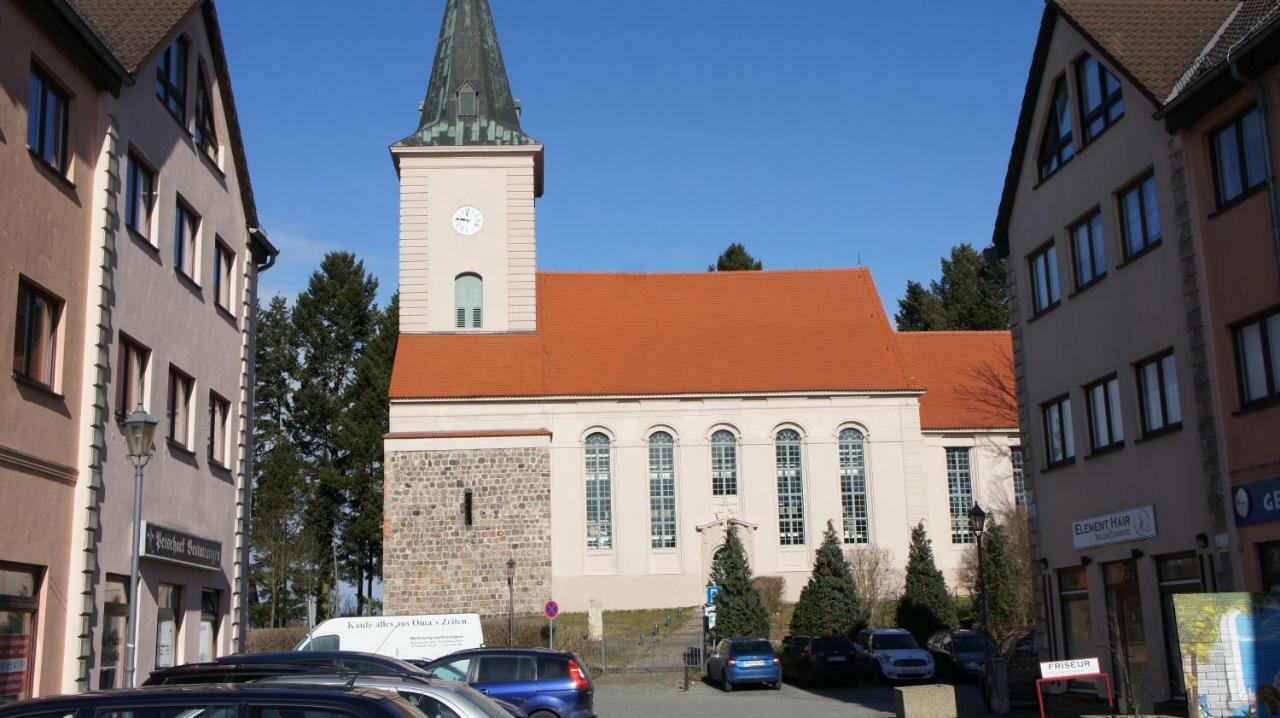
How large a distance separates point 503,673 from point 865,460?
31695 mm

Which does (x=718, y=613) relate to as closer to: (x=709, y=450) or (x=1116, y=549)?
(x=709, y=450)

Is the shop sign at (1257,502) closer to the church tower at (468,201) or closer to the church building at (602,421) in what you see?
the church building at (602,421)

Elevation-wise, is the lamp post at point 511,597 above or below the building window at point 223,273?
below

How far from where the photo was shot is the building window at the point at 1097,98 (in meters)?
20.8

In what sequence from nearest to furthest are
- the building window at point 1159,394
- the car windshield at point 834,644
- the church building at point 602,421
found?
the building window at point 1159,394 → the car windshield at point 834,644 → the church building at point 602,421

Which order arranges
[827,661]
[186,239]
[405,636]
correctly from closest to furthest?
[186,239] < [405,636] < [827,661]

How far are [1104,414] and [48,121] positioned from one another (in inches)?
679

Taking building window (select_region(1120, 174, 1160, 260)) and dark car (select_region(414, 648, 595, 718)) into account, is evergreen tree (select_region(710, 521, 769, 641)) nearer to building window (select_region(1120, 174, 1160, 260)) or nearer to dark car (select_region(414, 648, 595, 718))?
dark car (select_region(414, 648, 595, 718))

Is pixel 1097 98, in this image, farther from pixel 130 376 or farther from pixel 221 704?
pixel 221 704

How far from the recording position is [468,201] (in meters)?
50.1

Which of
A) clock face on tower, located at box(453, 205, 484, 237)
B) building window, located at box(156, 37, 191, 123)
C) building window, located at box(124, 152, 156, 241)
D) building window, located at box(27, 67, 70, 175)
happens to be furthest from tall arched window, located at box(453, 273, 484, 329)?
building window, located at box(27, 67, 70, 175)

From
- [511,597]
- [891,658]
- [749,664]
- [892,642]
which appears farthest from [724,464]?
[891,658]

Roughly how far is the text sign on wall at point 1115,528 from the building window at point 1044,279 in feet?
14.2

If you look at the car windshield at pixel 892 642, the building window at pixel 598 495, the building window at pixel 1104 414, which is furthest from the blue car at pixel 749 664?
the building window at pixel 598 495
